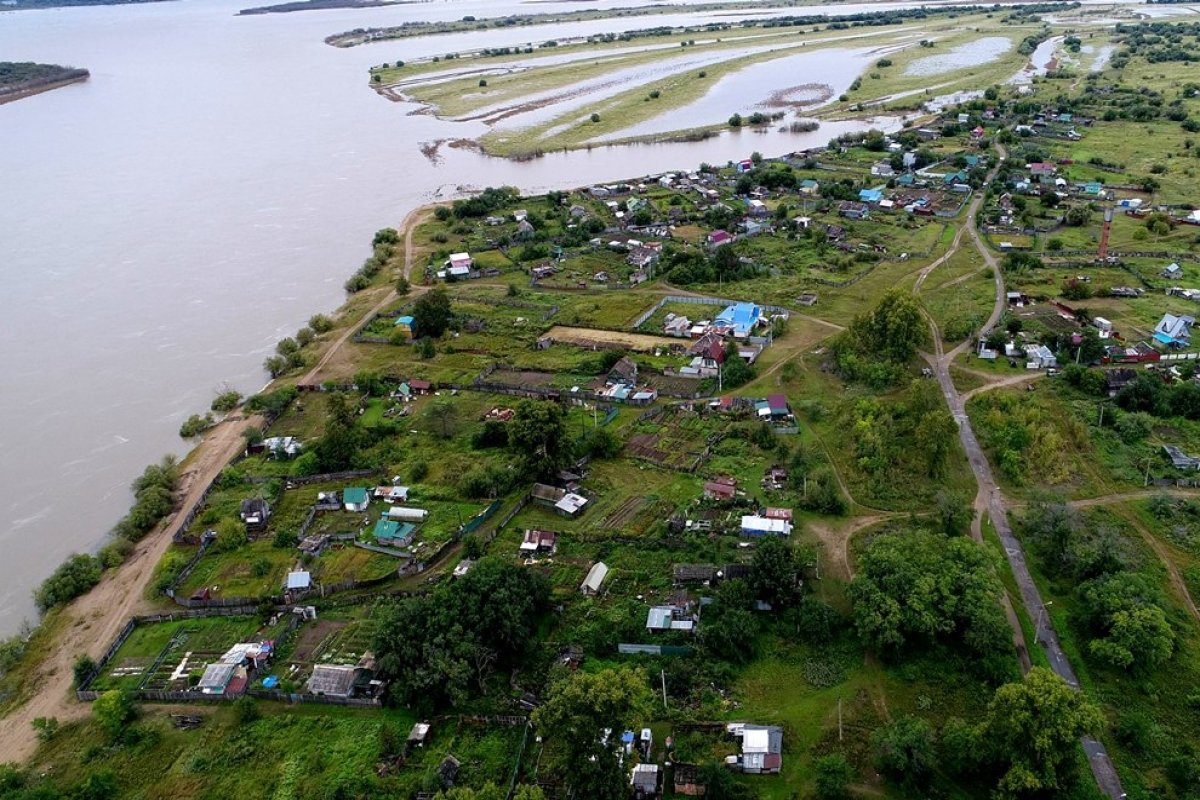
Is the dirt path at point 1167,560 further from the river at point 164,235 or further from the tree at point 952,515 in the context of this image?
the river at point 164,235

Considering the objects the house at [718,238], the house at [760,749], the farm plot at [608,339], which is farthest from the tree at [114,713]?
the house at [718,238]

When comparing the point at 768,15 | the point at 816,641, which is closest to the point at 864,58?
the point at 768,15

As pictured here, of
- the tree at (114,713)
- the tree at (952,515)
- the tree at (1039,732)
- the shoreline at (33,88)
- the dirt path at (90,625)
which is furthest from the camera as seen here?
the shoreline at (33,88)

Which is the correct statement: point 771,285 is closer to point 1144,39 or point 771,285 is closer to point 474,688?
point 474,688

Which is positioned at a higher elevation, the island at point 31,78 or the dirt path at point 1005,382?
the island at point 31,78

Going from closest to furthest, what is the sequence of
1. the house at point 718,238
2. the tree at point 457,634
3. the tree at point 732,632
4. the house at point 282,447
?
the tree at point 457,634 < the tree at point 732,632 < the house at point 282,447 < the house at point 718,238

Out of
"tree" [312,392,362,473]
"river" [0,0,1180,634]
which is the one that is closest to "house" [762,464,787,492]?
"tree" [312,392,362,473]

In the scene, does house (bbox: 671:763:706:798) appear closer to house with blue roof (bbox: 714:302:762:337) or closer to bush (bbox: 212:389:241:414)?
house with blue roof (bbox: 714:302:762:337)
